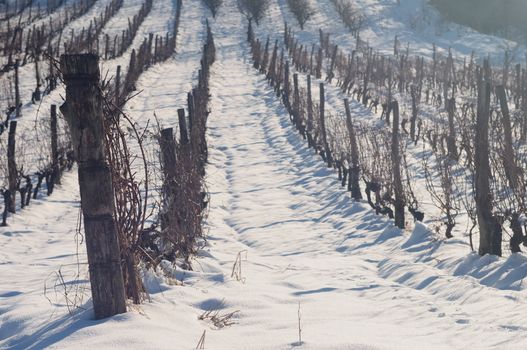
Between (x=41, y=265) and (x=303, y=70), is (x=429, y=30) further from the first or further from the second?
(x=41, y=265)

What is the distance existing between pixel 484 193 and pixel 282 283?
7.72 ft

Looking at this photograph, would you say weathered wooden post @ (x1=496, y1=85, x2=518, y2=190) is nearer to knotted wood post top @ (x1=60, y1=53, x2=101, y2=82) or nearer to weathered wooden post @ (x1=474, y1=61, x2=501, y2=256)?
weathered wooden post @ (x1=474, y1=61, x2=501, y2=256)

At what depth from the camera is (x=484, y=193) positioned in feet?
21.8

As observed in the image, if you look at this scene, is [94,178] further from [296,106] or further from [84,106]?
[296,106]

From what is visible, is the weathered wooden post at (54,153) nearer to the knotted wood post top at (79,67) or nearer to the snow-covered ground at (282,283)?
the snow-covered ground at (282,283)

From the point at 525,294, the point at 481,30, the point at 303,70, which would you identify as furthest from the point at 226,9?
the point at 525,294

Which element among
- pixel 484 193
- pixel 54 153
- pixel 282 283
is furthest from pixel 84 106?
pixel 54 153

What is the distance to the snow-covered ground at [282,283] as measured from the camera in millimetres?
3793

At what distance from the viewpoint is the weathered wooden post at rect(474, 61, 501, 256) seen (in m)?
6.58

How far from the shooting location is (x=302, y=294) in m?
5.48

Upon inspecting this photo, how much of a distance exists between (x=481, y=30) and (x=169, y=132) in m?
43.0

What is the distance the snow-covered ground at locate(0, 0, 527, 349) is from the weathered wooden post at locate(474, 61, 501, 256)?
19cm

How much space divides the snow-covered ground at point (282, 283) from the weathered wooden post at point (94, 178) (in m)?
0.23

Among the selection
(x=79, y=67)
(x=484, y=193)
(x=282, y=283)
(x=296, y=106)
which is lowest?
(x=296, y=106)
